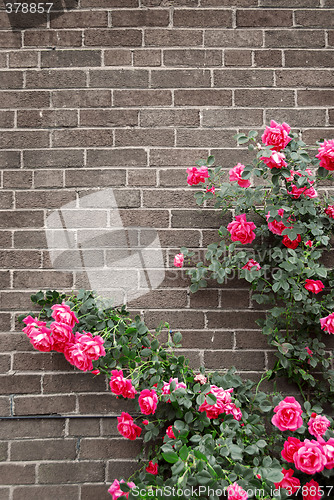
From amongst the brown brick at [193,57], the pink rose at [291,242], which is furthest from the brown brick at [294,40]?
the pink rose at [291,242]

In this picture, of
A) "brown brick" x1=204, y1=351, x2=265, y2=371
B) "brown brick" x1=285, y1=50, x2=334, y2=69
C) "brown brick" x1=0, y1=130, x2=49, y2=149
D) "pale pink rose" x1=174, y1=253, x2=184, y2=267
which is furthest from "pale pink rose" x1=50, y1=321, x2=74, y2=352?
"brown brick" x1=285, y1=50, x2=334, y2=69

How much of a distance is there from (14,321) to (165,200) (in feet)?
3.04

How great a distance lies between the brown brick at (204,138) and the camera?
179 cm

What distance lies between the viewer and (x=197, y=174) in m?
1.63

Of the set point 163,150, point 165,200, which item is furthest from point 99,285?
point 163,150

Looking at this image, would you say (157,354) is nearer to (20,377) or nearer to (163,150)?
(20,377)

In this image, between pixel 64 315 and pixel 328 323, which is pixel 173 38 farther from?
pixel 328 323

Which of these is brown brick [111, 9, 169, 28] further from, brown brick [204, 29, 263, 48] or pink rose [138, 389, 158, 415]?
pink rose [138, 389, 158, 415]

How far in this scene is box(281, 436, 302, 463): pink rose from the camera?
145 cm

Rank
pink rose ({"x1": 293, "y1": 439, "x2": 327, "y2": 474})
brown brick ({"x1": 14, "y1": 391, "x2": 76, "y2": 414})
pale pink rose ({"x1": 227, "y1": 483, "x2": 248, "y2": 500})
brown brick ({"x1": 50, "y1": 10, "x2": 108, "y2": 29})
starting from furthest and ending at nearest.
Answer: brown brick ({"x1": 50, "y1": 10, "x2": 108, "y2": 29})
brown brick ({"x1": 14, "y1": 391, "x2": 76, "y2": 414})
pink rose ({"x1": 293, "y1": 439, "x2": 327, "y2": 474})
pale pink rose ({"x1": 227, "y1": 483, "x2": 248, "y2": 500})

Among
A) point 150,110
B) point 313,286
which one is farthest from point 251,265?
point 150,110

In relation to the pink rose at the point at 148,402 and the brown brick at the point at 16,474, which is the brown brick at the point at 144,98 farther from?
the brown brick at the point at 16,474

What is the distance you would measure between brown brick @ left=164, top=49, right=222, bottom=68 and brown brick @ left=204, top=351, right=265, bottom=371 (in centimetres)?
140

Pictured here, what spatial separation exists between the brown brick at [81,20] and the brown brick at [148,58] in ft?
0.74
